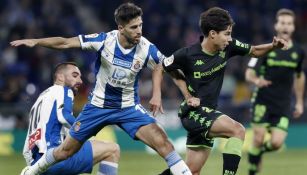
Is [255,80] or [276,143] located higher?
[255,80]

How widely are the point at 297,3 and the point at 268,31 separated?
150 centimetres

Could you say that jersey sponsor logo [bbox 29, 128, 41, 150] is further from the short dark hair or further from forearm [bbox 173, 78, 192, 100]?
forearm [bbox 173, 78, 192, 100]

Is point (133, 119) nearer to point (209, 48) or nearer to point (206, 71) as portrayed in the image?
point (206, 71)

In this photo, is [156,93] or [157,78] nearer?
[156,93]

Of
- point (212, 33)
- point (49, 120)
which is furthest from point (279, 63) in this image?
point (49, 120)

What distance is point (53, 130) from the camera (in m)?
9.15

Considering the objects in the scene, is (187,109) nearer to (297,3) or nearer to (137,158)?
(137,158)

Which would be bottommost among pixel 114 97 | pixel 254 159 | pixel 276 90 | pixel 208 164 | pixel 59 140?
pixel 208 164

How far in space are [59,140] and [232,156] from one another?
1.94 meters

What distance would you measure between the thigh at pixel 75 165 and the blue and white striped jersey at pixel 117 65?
2.03ft

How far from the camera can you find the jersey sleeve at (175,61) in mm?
9070

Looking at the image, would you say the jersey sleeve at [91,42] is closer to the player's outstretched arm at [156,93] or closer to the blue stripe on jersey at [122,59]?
the blue stripe on jersey at [122,59]

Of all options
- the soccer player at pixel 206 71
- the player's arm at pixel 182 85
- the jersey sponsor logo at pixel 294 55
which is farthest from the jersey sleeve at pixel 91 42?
the jersey sponsor logo at pixel 294 55

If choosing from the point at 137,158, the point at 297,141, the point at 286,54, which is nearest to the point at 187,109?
the point at 286,54
